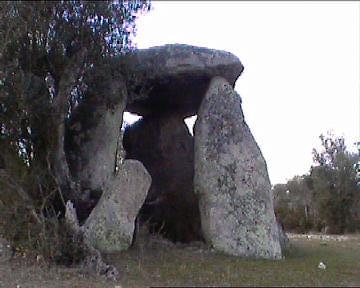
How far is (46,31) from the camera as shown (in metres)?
12.5

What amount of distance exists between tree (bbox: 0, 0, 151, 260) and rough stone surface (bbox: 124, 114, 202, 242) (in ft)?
13.5

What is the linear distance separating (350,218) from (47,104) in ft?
80.3

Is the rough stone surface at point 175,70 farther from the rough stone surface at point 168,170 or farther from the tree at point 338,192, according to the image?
the tree at point 338,192

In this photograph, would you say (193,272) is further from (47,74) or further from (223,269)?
(47,74)

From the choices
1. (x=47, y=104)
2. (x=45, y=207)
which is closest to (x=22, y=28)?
(x=47, y=104)

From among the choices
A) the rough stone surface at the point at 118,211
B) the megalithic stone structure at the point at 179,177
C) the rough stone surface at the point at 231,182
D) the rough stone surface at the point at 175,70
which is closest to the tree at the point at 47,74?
the megalithic stone structure at the point at 179,177

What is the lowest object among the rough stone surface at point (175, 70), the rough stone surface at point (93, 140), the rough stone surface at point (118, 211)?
the rough stone surface at point (118, 211)

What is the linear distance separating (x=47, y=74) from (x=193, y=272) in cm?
607

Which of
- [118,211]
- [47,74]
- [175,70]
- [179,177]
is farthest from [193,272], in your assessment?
[179,177]

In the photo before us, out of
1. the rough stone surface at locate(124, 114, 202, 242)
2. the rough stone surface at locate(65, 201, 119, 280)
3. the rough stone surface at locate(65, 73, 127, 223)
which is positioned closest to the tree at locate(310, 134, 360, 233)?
the rough stone surface at locate(124, 114, 202, 242)

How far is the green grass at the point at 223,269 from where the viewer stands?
1027 cm

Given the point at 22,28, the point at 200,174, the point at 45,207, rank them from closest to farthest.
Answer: the point at 22,28 < the point at 45,207 < the point at 200,174

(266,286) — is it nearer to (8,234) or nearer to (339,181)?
(8,234)

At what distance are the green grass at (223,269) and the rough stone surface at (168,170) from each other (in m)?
2.64
